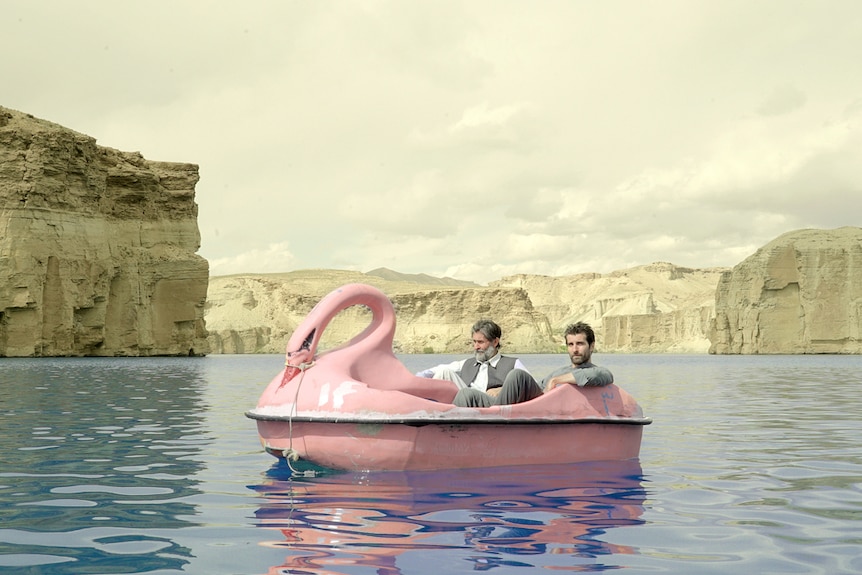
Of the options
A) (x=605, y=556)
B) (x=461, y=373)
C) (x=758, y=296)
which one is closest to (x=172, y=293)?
(x=461, y=373)

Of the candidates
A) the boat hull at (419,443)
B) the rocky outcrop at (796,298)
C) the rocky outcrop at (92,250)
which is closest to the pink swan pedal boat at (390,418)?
the boat hull at (419,443)

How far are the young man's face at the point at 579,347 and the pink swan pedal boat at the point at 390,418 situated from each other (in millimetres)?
307

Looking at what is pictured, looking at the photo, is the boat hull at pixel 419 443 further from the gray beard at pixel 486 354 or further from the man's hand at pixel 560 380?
the gray beard at pixel 486 354

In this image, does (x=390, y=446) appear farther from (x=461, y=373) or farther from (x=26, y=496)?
(x=26, y=496)

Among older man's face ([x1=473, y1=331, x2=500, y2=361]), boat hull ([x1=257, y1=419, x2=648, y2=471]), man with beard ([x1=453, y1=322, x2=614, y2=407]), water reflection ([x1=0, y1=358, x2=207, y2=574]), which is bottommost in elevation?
water reflection ([x1=0, y1=358, x2=207, y2=574])

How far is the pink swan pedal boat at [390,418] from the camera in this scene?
662 cm

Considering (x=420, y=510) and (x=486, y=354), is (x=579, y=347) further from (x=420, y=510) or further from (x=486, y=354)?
(x=420, y=510)

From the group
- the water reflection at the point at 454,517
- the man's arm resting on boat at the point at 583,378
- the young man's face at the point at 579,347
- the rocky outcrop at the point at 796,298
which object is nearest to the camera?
the water reflection at the point at 454,517

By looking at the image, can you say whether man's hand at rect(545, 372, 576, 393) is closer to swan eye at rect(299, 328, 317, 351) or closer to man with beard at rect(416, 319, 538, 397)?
man with beard at rect(416, 319, 538, 397)

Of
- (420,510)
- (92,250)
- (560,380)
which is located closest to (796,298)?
(92,250)

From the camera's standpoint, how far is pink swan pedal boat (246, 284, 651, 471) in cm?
662

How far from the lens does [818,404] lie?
15758 millimetres

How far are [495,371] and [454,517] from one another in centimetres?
265


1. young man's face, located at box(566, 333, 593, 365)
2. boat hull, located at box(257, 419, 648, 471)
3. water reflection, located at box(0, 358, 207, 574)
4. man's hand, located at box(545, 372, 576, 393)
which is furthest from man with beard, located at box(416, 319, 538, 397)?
water reflection, located at box(0, 358, 207, 574)
